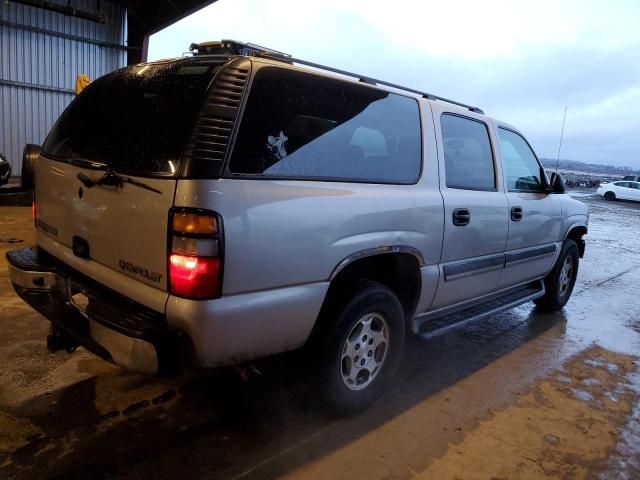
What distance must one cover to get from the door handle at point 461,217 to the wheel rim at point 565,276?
2390 millimetres

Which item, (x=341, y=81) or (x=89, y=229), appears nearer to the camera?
(x=89, y=229)

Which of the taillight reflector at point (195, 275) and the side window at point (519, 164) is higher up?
the side window at point (519, 164)

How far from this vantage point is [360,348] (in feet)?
9.57

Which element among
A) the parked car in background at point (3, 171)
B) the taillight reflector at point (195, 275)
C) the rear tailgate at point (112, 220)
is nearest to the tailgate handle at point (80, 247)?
the rear tailgate at point (112, 220)

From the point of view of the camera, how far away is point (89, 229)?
2.55 metres

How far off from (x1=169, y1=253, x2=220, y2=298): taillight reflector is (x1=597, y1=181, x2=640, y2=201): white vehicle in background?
32.0m

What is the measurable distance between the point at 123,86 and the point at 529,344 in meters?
3.86

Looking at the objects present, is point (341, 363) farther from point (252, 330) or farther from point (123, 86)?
point (123, 86)

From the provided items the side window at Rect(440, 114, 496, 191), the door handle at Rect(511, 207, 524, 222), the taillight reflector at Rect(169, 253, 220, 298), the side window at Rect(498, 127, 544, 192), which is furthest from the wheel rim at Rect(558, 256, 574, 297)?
the taillight reflector at Rect(169, 253, 220, 298)

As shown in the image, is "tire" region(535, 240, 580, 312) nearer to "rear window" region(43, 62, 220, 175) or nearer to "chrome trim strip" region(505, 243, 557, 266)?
"chrome trim strip" region(505, 243, 557, 266)

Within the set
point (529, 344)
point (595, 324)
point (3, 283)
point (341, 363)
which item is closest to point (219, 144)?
point (341, 363)

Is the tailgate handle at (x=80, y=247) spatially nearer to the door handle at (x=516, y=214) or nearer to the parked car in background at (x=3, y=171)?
the door handle at (x=516, y=214)

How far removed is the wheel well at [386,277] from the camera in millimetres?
2756

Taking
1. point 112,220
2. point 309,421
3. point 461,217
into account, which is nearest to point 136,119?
point 112,220
